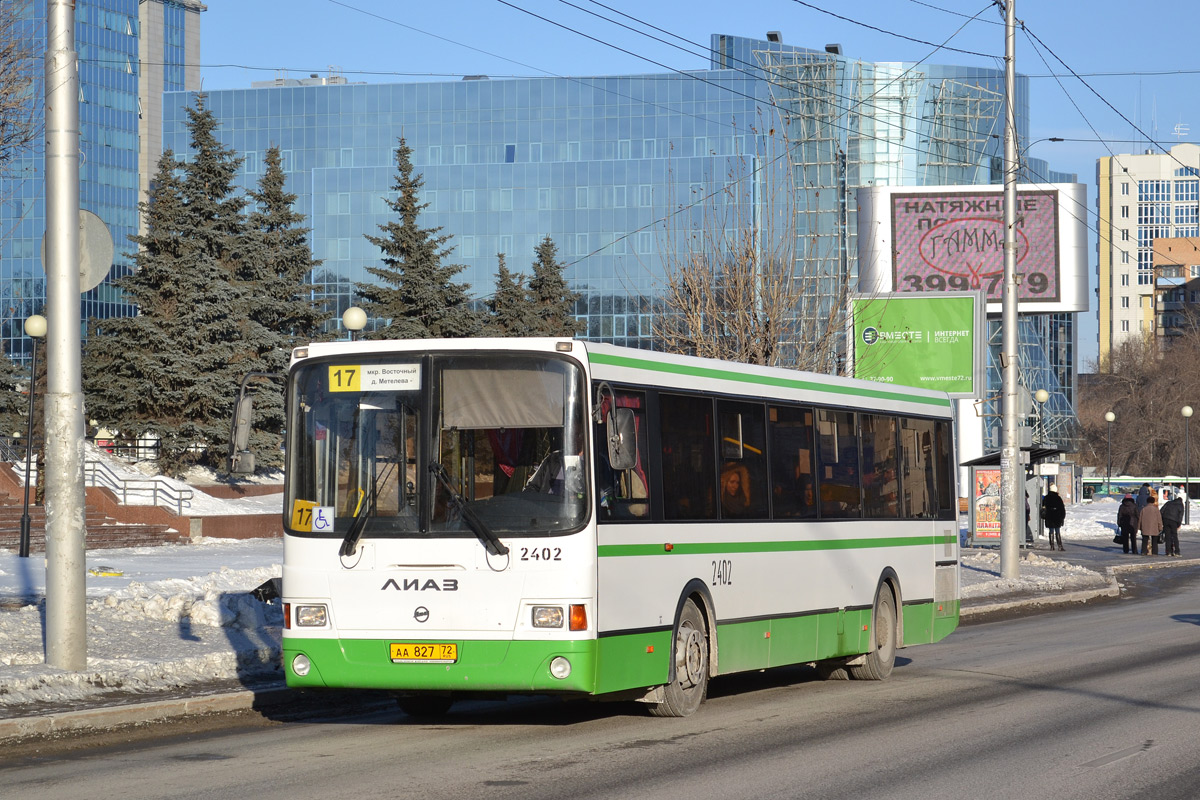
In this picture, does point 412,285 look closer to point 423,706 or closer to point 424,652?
point 423,706

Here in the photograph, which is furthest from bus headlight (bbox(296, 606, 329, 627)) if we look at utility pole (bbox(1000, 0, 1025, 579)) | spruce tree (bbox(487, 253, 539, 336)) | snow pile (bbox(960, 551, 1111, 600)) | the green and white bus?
spruce tree (bbox(487, 253, 539, 336))

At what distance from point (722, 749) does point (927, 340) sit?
112 feet

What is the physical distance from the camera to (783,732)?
36.3 ft

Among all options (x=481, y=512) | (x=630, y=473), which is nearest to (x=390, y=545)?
(x=481, y=512)

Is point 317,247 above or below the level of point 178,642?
above

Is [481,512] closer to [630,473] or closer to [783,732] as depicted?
[630,473]

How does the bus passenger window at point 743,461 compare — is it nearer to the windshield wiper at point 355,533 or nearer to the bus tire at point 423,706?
the bus tire at point 423,706

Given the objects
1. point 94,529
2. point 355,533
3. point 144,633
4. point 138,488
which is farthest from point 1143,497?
point 355,533

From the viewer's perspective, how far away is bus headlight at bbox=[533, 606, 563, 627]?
10.2m

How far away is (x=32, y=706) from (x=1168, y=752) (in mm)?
7961

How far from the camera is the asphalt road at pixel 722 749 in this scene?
8734 mm

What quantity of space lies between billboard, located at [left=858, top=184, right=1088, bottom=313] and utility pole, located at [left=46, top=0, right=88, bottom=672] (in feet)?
155

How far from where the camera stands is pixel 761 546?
12766 mm

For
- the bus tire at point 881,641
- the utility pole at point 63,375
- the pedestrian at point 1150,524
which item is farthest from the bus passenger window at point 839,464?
the pedestrian at point 1150,524
